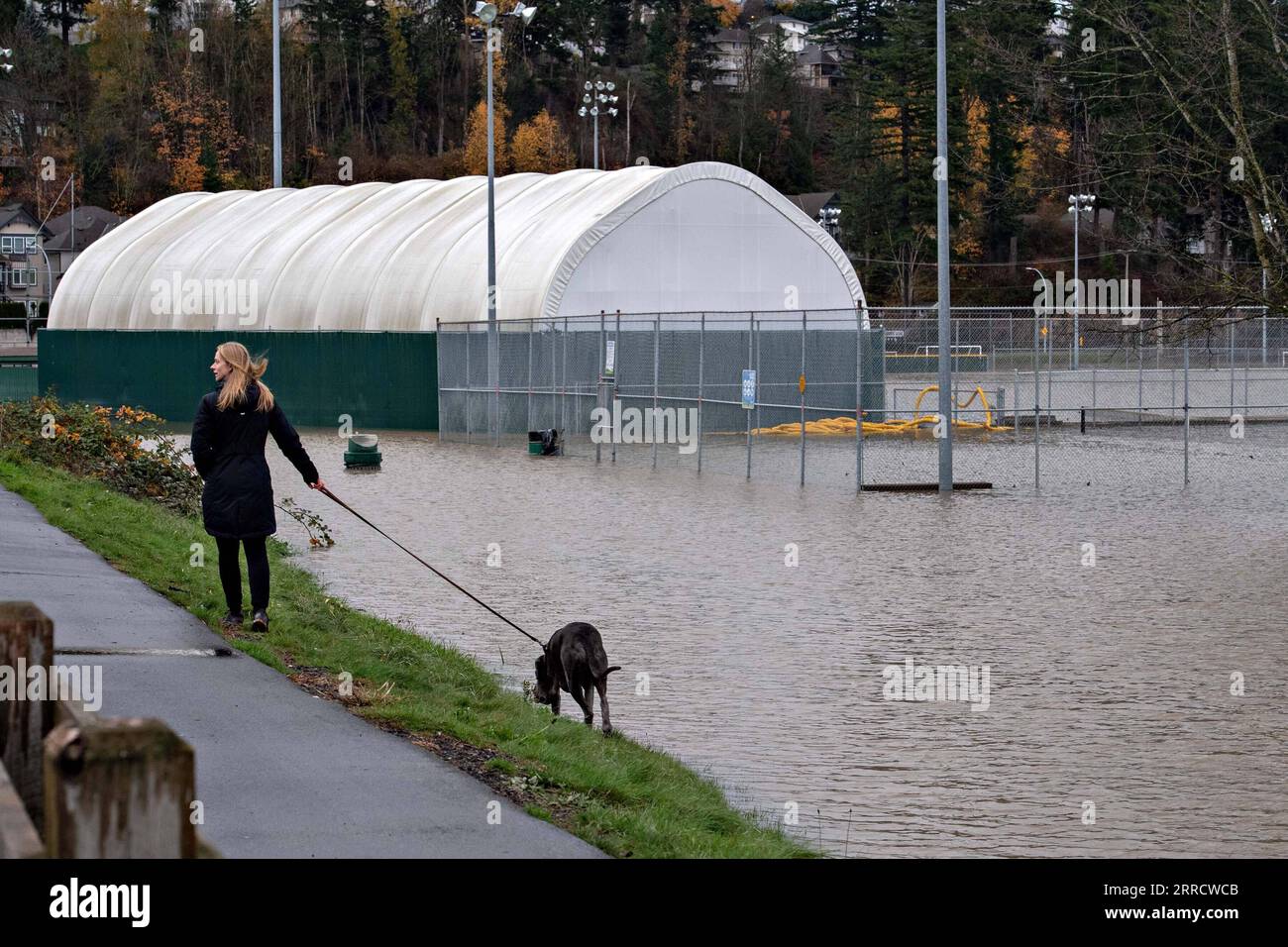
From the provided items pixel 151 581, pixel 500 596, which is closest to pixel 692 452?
pixel 500 596

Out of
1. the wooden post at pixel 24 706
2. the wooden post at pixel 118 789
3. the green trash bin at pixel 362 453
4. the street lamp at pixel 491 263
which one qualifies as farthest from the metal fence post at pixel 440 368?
the wooden post at pixel 118 789

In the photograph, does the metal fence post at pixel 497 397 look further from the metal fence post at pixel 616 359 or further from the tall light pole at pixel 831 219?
the tall light pole at pixel 831 219

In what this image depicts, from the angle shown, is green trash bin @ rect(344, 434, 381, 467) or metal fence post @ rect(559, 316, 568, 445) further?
metal fence post @ rect(559, 316, 568, 445)

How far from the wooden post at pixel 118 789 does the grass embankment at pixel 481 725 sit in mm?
3770

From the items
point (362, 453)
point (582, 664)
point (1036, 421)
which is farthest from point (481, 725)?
point (362, 453)

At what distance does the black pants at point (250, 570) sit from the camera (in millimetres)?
10828

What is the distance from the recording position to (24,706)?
383 cm

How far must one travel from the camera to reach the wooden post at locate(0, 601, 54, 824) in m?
3.78

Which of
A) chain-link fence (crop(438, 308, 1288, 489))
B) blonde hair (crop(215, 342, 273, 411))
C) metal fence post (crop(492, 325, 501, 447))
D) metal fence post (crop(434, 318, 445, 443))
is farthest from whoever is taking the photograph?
metal fence post (crop(434, 318, 445, 443))

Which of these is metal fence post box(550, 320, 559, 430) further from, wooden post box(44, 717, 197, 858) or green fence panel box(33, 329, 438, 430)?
wooden post box(44, 717, 197, 858)

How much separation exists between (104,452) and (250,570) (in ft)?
36.2

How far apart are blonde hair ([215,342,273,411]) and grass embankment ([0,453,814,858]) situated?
4.92 feet

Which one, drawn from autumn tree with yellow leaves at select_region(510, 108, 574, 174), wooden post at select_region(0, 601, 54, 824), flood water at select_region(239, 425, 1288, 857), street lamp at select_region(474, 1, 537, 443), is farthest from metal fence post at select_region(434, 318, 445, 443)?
autumn tree with yellow leaves at select_region(510, 108, 574, 174)

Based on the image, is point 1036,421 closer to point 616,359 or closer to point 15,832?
point 616,359
